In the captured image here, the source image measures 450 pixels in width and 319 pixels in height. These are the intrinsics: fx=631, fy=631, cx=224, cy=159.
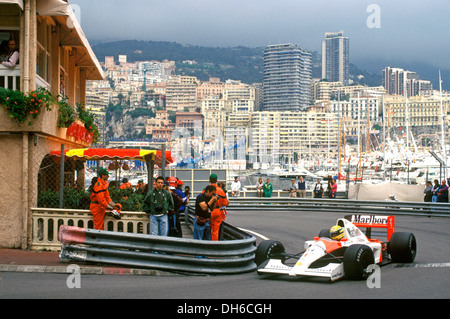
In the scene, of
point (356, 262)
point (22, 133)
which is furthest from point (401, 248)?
point (22, 133)

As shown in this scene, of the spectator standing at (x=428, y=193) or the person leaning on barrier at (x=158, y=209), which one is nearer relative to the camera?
the person leaning on barrier at (x=158, y=209)

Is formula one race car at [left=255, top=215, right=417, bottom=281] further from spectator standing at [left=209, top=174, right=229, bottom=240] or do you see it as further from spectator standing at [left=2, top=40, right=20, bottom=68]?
spectator standing at [left=2, top=40, right=20, bottom=68]

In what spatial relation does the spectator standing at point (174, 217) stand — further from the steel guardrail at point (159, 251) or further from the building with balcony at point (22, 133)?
the building with balcony at point (22, 133)

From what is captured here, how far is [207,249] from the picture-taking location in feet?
36.8

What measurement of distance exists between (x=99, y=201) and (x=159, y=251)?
2.50 metres

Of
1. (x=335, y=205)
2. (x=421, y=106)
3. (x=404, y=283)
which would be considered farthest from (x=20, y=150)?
(x=421, y=106)

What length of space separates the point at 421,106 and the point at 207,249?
190684mm

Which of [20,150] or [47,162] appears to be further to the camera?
[47,162]

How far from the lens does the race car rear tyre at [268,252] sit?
1159 cm

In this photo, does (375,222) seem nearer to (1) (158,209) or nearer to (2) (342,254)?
(2) (342,254)

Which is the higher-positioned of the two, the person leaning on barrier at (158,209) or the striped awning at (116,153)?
the striped awning at (116,153)

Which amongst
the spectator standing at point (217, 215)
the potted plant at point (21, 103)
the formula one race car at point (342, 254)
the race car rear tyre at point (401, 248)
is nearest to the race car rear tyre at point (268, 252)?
the formula one race car at point (342, 254)

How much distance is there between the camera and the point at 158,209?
12.6m
